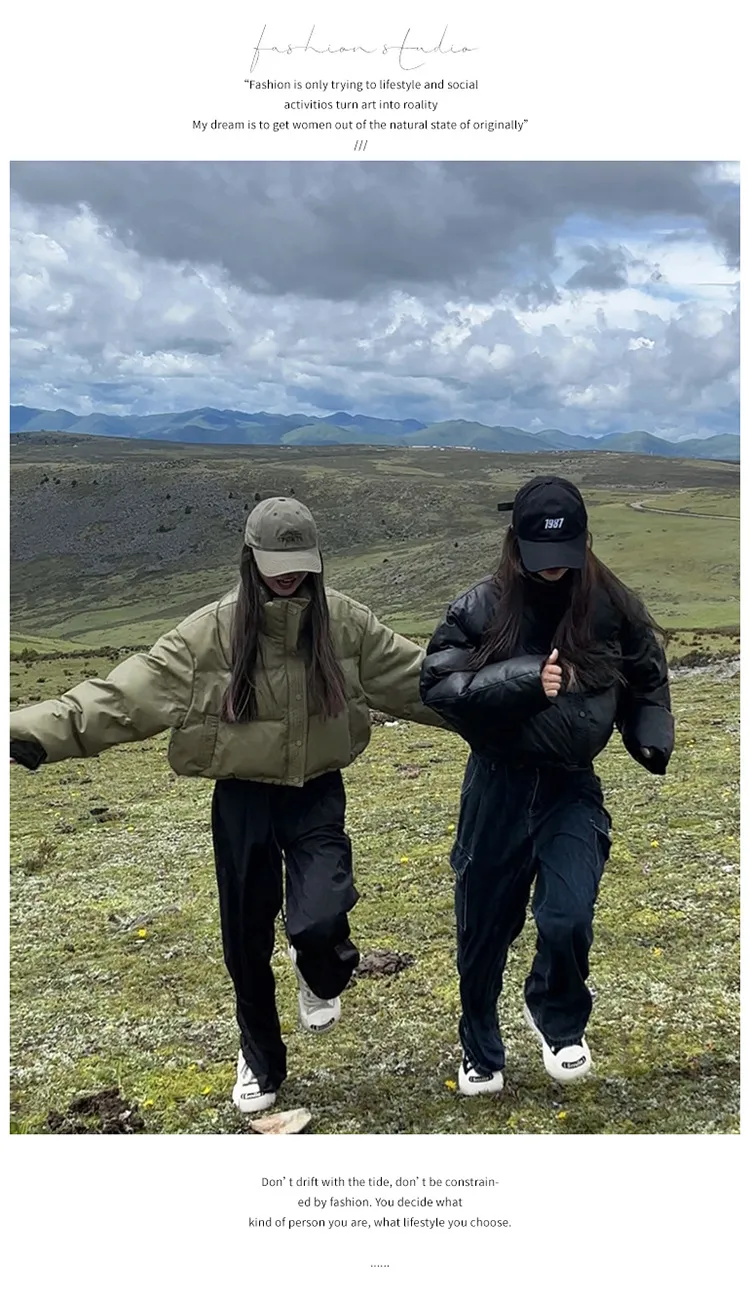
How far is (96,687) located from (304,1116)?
2.75 meters

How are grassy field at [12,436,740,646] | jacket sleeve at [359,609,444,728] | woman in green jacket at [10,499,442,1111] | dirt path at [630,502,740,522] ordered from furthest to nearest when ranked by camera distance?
dirt path at [630,502,740,522]
grassy field at [12,436,740,646]
jacket sleeve at [359,609,444,728]
woman in green jacket at [10,499,442,1111]

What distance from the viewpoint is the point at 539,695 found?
16.1ft

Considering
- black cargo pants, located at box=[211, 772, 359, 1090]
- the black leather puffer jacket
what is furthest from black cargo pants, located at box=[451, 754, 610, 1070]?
black cargo pants, located at box=[211, 772, 359, 1090]

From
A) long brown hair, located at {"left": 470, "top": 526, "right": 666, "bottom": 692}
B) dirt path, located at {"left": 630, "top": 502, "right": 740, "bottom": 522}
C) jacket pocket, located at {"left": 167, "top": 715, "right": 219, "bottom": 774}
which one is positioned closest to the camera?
long brown hair, located at {"left": 470, "top": 526, "right": 666, "bottom": 692}

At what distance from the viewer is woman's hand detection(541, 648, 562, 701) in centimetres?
487

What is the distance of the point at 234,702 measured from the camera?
17.3 ft

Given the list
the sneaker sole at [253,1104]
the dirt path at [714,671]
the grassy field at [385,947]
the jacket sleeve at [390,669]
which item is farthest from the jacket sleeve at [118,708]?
the dirt path at [714,671]

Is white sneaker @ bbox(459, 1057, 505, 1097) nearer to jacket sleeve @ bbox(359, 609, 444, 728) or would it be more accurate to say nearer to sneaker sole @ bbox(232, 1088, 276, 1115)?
sneaker sole @ bbox(232, 1088, 276, 1115)

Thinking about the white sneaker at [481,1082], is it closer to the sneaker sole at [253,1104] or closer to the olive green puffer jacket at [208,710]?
the sneaker sole at [253,1104]

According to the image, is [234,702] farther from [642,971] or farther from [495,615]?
[642,971]

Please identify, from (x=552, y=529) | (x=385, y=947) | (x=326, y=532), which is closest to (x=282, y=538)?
(x=552, y=529)

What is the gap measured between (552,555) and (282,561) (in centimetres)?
132

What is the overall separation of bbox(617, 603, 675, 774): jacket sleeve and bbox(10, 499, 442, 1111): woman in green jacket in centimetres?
113

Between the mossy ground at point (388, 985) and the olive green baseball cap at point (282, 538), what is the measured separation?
10.5 ft
